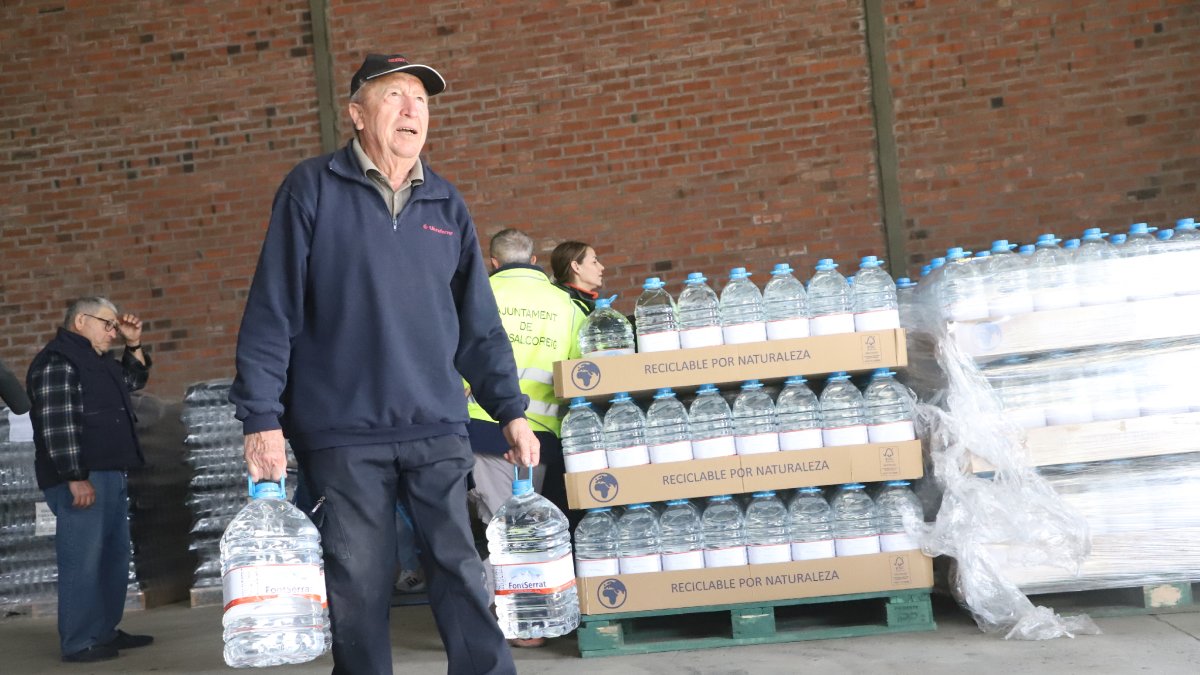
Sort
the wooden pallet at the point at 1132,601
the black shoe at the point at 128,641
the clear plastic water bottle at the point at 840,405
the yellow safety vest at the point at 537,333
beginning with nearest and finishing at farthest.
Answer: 1. the wooden pallet at the point at 1132,601
2. the clear plastic water bottle at the point at 840,405
3. the yellow safety vest at the point at 537,333
4. the black shoe at the point at 128,641

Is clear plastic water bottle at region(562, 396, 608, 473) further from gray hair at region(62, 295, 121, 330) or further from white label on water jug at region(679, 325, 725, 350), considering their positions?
gray hair at region(62, 295, 121, 330)

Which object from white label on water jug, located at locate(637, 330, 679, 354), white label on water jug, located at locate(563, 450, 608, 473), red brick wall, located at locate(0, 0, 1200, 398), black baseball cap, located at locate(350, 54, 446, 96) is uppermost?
red brick wall, located at locate(0, 0, 1200, 398)

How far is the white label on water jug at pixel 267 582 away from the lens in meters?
2.90

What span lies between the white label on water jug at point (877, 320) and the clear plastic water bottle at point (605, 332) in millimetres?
989

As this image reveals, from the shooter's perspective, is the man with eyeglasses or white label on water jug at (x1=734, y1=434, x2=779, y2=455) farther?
the man with eyeglasses

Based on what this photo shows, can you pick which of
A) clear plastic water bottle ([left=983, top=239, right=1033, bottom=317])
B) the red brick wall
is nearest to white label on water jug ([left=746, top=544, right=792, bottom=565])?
clear plastic water bottle ([left=983, top=239, right=1033, bottom=317])

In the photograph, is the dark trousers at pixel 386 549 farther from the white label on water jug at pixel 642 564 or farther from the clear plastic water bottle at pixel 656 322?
the clear plastic water bottle at pixel 656 322

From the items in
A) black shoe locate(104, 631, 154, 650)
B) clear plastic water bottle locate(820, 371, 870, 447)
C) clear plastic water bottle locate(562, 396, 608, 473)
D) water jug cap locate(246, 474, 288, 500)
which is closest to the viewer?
water jug cap locate(246, 474, 288, 500)

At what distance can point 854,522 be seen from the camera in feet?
15.6

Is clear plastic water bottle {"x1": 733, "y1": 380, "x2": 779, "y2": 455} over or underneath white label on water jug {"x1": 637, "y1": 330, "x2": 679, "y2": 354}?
underneath

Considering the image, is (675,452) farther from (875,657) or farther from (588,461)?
(875,657)

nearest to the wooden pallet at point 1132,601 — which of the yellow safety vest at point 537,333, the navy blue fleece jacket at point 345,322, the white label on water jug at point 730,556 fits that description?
the white label on water jug at point 730,556

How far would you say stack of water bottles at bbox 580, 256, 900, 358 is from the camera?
15.7 feet

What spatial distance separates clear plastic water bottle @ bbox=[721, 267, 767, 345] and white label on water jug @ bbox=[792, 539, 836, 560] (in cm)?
85
